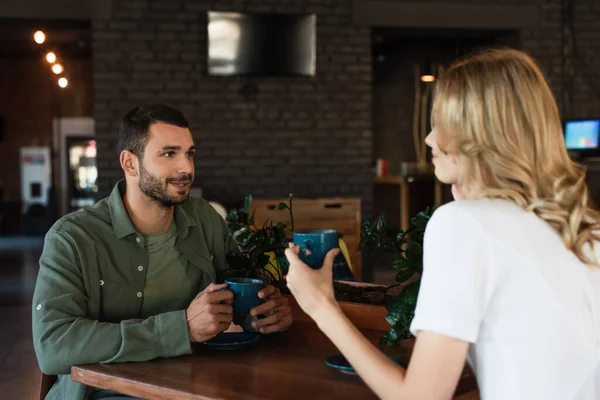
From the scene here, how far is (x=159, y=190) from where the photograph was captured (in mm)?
1947

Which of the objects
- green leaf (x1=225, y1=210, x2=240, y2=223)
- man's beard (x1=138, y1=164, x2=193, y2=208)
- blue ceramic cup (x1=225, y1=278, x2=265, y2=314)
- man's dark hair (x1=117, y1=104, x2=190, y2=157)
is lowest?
blue ceramic cup (x1=225, y1=278, x2=265, y2=314)

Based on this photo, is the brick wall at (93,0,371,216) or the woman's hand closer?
the woman's hand

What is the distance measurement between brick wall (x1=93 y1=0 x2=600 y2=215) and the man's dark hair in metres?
4.42

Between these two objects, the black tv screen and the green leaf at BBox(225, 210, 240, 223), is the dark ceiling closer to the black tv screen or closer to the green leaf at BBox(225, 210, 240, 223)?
the black tv screen

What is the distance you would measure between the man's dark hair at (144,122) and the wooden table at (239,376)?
65cm

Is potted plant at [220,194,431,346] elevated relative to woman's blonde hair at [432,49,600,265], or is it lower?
lower

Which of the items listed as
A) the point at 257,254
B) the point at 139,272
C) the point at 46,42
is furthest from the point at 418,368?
the point at 46,42

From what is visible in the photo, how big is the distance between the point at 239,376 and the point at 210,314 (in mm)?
191

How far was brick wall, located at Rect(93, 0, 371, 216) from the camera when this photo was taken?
6.32 meters

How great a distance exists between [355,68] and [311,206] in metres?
1.40

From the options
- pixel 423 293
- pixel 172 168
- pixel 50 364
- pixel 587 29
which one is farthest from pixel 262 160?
pixel 423 293

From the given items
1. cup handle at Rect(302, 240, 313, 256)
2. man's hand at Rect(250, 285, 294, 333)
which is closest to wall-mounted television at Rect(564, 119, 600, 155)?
man's hand at Rect(250, 285, 294, 333)

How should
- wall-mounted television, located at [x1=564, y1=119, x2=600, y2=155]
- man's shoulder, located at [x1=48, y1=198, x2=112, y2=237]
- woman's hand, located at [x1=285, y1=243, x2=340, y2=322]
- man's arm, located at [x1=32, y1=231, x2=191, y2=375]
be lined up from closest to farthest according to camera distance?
woman's hand, located at [x1=285, y1=243, x2=340, y2=322]
man's arm, located at [x1=32, y1=231, x2=191, y2=375]
man's shoulder, located at [x1=48, y1=198, x2=112, y2=237]
wall-mounted television, located at [x1=564, y1=119, x2=600, y2=155]

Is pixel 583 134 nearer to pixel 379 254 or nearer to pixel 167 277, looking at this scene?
pixel 379 254
